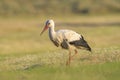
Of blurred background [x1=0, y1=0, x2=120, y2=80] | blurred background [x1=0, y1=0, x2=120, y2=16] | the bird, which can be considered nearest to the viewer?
blurred background [x1=0, y1=0, x2=120, y2=80]

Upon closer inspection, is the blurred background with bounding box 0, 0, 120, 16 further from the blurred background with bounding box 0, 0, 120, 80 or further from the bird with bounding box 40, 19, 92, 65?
the bird with bounding box 40, 19, 92, 65

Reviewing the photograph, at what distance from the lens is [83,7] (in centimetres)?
9269

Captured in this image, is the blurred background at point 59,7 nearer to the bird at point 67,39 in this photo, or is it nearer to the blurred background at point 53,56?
the blurred background at point 53,56

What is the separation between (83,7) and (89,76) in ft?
264

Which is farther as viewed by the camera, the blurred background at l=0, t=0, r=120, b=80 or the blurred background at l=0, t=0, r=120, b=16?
the blurred background at l=0, t=0, r=120, b=16

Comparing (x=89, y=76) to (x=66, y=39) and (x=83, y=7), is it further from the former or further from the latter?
(x=83, y=7)

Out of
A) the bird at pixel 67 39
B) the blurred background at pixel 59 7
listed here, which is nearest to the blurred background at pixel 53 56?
the bird at pixel 67 39

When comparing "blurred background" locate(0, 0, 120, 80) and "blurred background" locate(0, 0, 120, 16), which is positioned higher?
"blurred background" locate(0, 0, 120, 16)

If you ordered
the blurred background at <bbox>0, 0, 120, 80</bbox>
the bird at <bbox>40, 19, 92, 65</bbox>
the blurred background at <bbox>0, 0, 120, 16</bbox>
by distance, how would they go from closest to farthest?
the blurred background at <bbox>0, 0, 120, 80</bbox> < the bird at <bbox>40, 19, 92, 65</bbox> < the blurred background at <bbox>0, 0, 120, 16</bbox>

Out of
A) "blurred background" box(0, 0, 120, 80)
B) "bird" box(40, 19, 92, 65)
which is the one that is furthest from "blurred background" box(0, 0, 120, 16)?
"bird" box(40, 19, 92, 65)

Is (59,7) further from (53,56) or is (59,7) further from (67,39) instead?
(67,39)

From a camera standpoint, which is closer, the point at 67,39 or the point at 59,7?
the point at 67,39

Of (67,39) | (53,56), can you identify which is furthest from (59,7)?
(67,39)

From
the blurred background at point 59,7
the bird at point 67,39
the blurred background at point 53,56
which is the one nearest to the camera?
the blurred background at point 53,56
